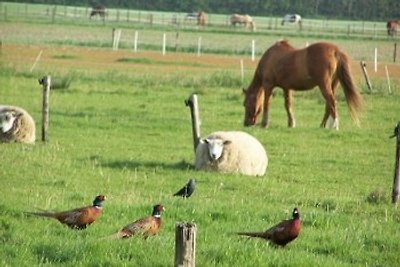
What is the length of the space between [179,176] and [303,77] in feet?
33.3

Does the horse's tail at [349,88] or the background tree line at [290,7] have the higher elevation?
the background tree line at [290,7]

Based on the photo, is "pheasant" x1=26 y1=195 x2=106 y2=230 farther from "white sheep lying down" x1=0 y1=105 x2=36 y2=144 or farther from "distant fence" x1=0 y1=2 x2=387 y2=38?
"distant fence" x1=0 y1=2 x2=387 y2=38

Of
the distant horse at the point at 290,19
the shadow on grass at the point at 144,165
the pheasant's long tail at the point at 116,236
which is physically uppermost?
the distant horse at the point at 290,19

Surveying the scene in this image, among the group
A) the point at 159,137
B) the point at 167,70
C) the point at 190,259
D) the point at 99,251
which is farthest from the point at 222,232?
the point at 167,70

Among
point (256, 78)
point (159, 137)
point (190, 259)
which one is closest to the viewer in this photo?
point (190, 259)

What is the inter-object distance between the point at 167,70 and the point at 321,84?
16.3 meters

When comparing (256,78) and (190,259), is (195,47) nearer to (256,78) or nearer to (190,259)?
(256,78)

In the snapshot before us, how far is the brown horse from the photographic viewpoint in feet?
81.7

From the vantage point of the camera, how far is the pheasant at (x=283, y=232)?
10656 millimetres

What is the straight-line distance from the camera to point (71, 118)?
2442 cm

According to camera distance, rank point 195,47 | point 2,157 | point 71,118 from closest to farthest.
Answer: point 2,157, point 71,118, point 195,47

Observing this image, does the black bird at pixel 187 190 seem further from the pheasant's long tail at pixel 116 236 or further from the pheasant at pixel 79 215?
the pheasant's long tail at pixel 116 236

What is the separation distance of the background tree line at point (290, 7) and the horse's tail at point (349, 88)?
35096 millimetres

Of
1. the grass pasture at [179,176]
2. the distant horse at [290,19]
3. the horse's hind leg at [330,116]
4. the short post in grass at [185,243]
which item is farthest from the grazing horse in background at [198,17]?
the short post in grass at [185,243]
